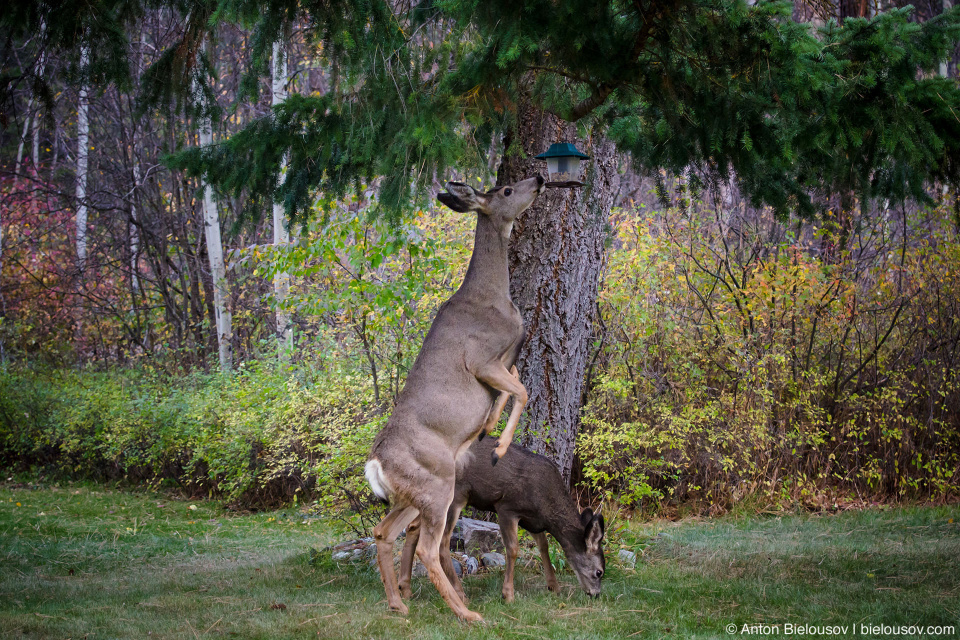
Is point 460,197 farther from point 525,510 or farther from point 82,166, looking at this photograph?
point 82,166

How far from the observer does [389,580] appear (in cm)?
609

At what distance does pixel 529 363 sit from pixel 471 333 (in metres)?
2.13

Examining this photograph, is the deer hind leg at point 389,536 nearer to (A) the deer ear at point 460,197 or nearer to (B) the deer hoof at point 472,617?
(B) the deer hoof at point 472,617

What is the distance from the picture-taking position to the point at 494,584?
7.02 metres

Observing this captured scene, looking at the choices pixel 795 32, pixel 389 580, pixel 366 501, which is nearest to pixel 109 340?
pixel 366 501

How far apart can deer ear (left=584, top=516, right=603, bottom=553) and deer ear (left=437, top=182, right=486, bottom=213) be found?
253cm

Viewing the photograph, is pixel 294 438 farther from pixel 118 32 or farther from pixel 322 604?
pixel 118 32

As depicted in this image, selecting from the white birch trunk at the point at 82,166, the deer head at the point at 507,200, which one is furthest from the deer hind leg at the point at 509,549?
the white birch trunk at the point at 82,166

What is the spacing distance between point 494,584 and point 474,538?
95 cm

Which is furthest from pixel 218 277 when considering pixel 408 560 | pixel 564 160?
pixel 564 160

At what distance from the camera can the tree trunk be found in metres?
8.08

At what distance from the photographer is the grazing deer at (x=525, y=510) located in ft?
21.8

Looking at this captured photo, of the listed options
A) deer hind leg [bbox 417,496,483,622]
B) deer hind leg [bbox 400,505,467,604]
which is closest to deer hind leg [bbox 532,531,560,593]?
deer hind leg [bbox 400,505,467,604]

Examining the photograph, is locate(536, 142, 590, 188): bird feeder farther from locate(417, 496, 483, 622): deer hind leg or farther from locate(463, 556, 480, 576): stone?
locate(463, 556, 480, 576): stone
